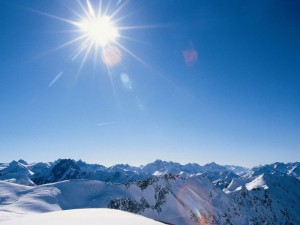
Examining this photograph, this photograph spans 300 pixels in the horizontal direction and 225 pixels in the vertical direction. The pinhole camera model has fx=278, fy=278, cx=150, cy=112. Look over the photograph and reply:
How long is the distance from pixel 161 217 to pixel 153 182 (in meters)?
21.5

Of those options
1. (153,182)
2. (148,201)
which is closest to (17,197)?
(148,201)

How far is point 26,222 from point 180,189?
134657 millimetres

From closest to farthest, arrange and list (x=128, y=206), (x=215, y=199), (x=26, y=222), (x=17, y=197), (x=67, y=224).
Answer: (x=67, y=224)
(x=26, y=222)
(x=17, y=197)
(x=128, y=206)
(x=215, y=199)

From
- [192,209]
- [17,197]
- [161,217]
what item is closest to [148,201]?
[161,217]

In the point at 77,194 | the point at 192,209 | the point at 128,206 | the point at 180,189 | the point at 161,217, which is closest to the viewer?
the point at 77,194

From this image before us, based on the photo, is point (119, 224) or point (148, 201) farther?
point (148, 201)

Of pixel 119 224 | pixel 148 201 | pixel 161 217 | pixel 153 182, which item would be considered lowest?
pixel 119 224

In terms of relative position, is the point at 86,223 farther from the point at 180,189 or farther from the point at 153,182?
the point at 180,189

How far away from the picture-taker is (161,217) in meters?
100

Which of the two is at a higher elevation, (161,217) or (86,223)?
(161,217)

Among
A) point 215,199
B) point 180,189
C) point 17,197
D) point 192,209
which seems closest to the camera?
point 17,197

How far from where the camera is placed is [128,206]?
90125 millimetres

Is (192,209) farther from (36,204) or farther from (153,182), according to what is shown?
(36,204)

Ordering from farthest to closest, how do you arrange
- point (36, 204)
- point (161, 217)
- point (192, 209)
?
point (192, 209) < point (161, 217) < point (36, 204)
